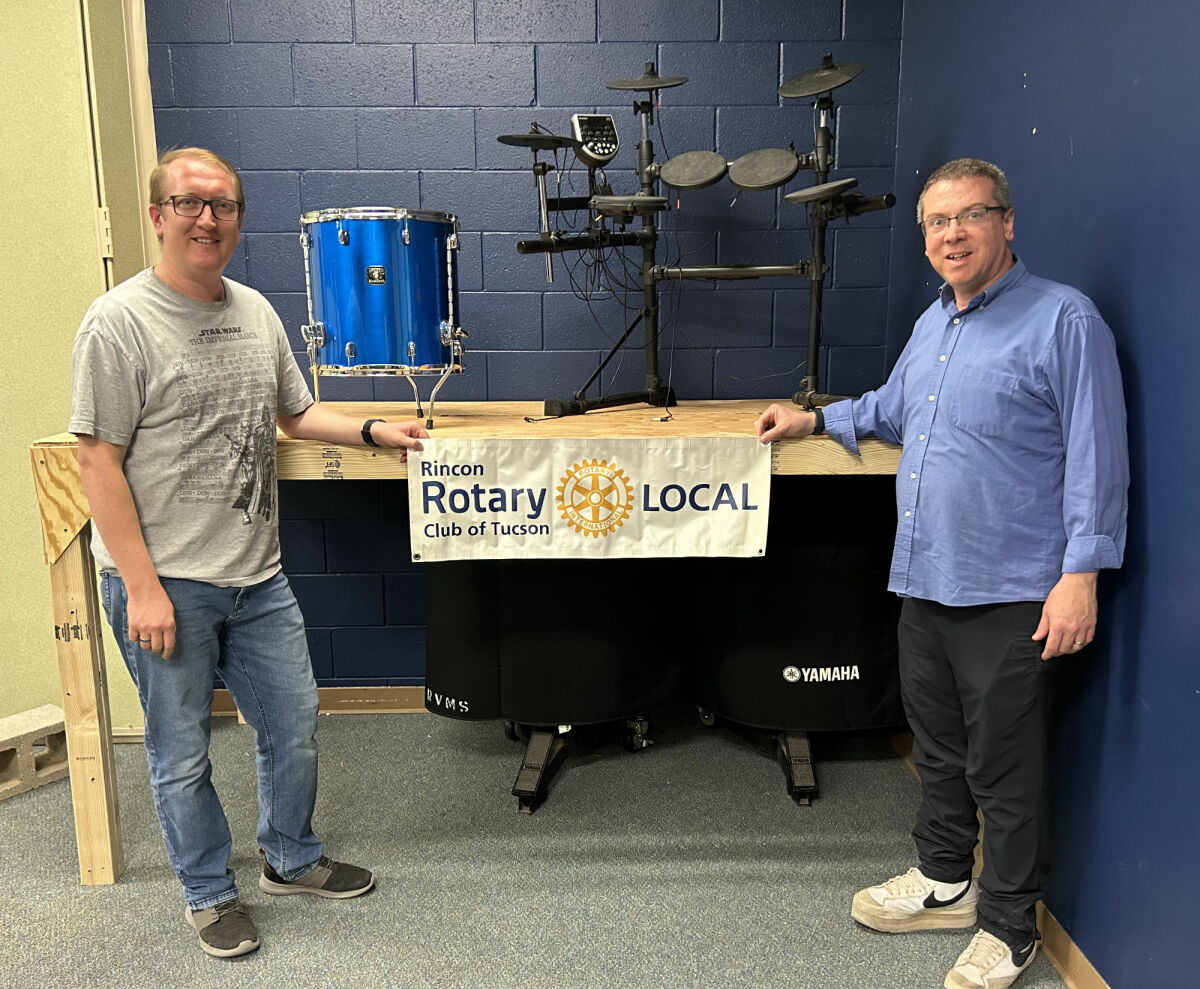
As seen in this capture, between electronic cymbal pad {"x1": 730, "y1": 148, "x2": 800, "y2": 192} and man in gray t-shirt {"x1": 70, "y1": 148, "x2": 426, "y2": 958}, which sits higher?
electronic cymbal pad {"x1": 730, "y1": 148, "x2": 800, "y2": 192}

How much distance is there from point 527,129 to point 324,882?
2.20 metres

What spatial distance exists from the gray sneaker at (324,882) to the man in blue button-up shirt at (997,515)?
1.19 m

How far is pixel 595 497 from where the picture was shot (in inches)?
85.4

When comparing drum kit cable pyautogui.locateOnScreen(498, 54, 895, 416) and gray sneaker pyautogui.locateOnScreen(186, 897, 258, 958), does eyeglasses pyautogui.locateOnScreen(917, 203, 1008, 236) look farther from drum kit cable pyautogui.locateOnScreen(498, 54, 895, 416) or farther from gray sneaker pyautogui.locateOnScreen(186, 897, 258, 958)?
gray sneaker pyautogui.locateOnScreen(186, 897, 258, 958)

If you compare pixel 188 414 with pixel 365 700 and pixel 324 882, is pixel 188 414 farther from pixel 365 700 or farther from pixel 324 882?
pixel 365 700

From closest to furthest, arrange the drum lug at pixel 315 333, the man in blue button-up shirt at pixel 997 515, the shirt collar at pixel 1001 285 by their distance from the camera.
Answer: the man in blue button-up shirt at pixel 997 515
the shirt collar at pixel 1001 285
the drum lug at pixel 315 333

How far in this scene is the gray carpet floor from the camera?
1.95m

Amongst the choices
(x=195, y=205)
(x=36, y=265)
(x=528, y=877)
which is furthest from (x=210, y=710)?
(x=36, y=265)

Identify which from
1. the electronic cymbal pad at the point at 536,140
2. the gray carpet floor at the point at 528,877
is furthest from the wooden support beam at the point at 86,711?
the electronic cymbal pad at the point at 536,140

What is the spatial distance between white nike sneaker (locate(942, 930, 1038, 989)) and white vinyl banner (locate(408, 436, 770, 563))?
0.92 m

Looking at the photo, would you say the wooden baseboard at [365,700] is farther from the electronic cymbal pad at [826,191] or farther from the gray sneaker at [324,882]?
the electronic cymbal pad at [826,191]

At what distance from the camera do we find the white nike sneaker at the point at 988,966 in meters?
1.86

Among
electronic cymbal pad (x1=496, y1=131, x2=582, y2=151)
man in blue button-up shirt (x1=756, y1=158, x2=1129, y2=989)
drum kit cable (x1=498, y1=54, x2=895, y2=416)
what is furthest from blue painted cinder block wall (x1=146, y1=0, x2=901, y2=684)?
man in blue button-up shirt (x1=756, y1=158, x2=1129, y2=989)

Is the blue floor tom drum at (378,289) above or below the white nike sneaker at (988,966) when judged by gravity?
above
